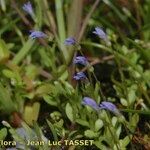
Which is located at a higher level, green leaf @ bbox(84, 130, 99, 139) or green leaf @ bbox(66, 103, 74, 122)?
green leaf @ bbox(66, 103, 74, 122)

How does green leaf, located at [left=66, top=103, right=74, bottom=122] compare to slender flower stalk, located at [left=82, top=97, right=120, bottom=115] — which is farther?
green leaf, located at [left=66, top=103, right=74, bottom=122]

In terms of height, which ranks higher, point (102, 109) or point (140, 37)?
point (140, 37)

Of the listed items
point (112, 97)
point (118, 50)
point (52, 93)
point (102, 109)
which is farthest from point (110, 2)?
point (102, 109)

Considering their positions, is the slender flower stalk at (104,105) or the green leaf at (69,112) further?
the green leaf at (69,112)

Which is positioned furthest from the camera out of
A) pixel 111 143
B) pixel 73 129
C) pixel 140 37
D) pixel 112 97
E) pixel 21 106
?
pixel 140 37

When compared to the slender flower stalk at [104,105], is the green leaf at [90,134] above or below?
below

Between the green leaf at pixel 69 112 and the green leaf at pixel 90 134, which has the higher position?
the green leaf at pixel 69 112

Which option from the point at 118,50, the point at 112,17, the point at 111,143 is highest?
the point at 112,17

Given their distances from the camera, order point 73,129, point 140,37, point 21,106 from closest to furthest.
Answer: point 73,129 < point 21,106 < point 140,37

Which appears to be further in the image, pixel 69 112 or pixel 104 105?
pixel 69 112

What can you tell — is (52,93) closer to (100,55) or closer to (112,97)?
(112,97)

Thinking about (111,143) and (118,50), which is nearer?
(111,143)
